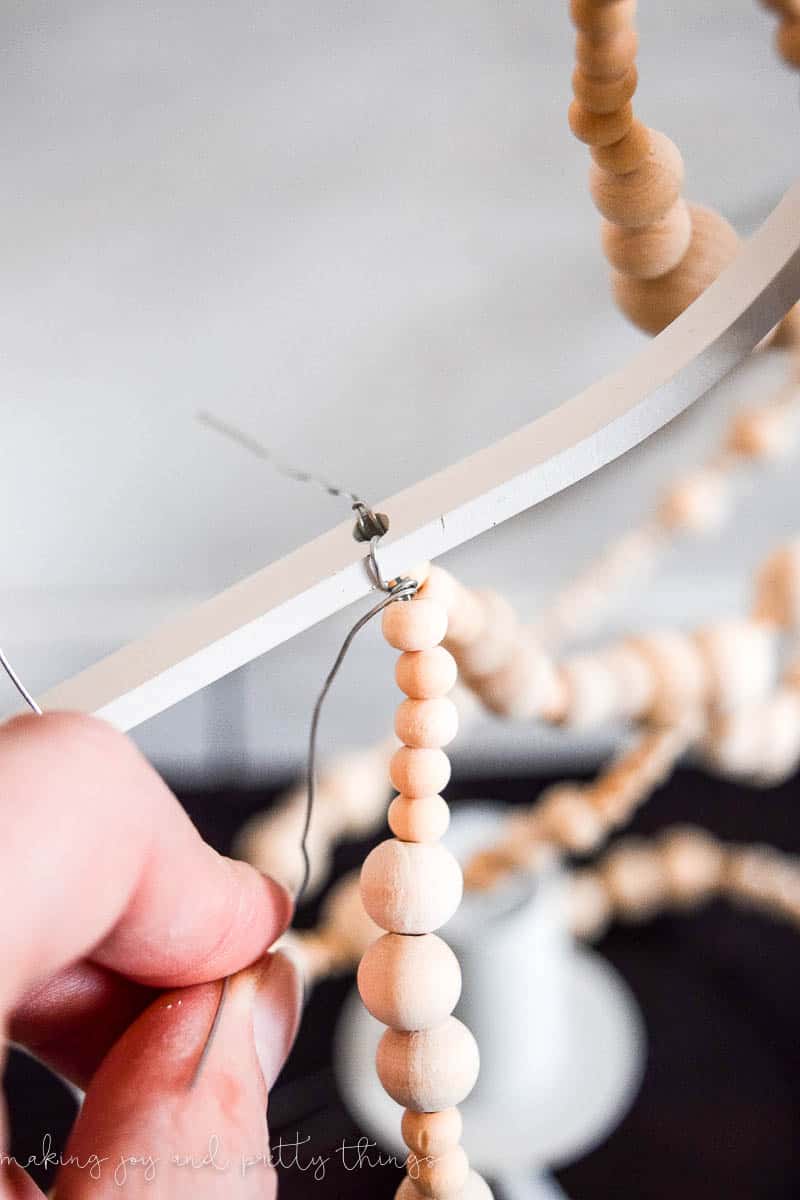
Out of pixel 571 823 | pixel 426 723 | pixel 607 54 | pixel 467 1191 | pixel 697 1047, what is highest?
pixel 607 54

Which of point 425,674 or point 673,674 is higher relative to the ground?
point 425,674

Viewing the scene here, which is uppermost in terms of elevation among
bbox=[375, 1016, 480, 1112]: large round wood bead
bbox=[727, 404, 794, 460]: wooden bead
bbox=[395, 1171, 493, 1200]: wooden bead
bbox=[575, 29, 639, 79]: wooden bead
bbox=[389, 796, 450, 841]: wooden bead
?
bbox=[575, 29, 639, 79]: wooden bead

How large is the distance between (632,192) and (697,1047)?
599 mm

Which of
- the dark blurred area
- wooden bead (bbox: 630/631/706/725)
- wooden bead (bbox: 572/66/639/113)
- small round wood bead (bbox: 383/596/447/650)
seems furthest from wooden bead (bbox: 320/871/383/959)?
wooden bead (bbox: 572/66/639/113)

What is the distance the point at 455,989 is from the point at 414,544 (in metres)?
0.12

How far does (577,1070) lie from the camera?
665 millimetres

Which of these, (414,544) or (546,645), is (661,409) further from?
(546,645)

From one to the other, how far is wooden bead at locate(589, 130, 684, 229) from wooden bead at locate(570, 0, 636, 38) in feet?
0.13

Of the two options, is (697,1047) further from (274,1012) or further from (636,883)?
(274,1012)

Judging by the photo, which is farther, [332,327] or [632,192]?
[332,327]

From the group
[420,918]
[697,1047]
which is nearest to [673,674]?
[420,918]

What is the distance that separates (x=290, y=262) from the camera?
0.57m

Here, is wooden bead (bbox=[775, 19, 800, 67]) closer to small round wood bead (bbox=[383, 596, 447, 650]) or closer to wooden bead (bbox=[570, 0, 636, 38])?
wooden bead (bbox=[570, 0, 636, 38])

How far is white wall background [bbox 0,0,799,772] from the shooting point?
473 mm
